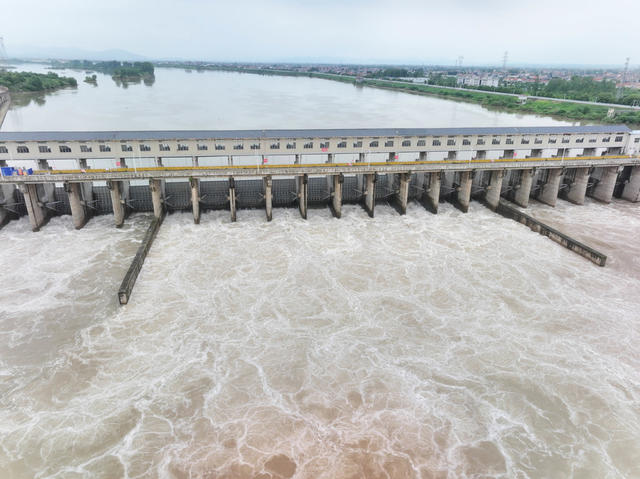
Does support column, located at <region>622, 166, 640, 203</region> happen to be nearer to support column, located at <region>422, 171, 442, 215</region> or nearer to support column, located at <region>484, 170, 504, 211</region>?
support column, located at <region>484, 170, 504, 211</region>

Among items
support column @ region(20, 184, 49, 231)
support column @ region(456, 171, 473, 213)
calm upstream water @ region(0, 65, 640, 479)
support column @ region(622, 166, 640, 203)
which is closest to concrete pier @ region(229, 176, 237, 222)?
calm upstream water @ region(0, 65, 640, 479)

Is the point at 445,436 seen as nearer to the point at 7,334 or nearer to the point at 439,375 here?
the point at 439,375

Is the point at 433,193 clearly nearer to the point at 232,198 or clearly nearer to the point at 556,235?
the point at 556,235

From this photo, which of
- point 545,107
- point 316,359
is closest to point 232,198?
point 316,359

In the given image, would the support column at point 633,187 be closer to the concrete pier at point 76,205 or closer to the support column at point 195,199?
the support column at point 195,199

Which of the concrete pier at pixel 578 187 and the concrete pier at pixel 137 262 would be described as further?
the concrete pier at pixel 578 187

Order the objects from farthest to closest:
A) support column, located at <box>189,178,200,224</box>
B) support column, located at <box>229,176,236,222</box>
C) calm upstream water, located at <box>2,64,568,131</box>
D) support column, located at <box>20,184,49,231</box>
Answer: calm upstream water, located at <box>2,64,568,131</box>, support column, located at <box>229,176,236,222</box>, support column, located at <box>189,178,200,224</box>, support column, located at <box>20,184,49,231</box>

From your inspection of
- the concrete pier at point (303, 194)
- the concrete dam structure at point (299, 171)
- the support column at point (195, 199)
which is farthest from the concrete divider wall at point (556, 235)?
the support column at point (195, 199)
